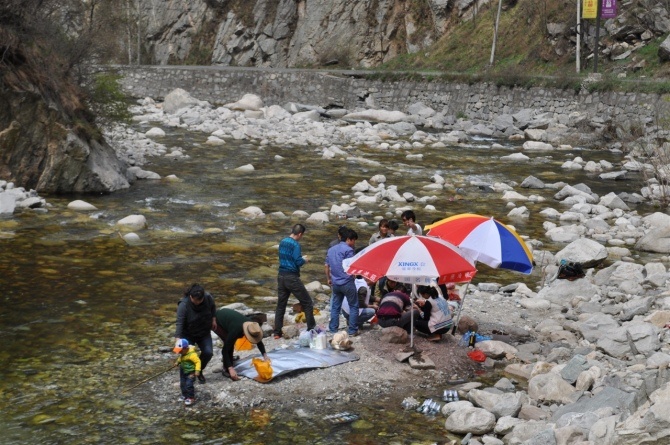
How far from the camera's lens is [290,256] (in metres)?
10.9

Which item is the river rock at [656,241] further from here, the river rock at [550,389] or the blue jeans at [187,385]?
the blue jeans at [187,385]

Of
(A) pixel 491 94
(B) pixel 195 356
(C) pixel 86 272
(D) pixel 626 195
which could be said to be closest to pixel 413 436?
(B) pixel 195 356

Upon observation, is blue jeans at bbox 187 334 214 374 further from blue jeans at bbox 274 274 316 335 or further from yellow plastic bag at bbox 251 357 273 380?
blue jeans at bbox 274 274 316 335

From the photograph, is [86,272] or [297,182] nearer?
[86,272]

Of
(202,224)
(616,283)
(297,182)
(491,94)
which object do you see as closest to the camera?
(616,283)

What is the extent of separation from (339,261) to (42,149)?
1269cm

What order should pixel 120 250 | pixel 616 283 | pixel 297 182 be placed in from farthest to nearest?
pixel 297 182, pixel 120 250, pixel 616 283

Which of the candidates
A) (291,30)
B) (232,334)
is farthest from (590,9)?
(232,334)

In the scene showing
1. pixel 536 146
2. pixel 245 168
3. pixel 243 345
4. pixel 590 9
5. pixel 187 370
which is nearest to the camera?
pixel 187 370

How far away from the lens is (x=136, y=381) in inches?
384

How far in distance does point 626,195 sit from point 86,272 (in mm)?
15477

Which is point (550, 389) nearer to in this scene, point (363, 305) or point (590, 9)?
point (363, 305)

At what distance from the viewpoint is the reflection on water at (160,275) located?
868 centimetres

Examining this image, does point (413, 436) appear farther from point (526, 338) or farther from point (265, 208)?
point (265, 208)
